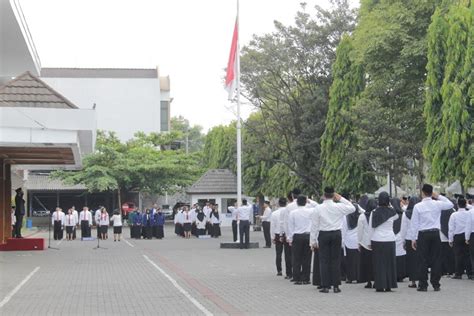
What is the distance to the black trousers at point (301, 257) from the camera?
15.8 metres

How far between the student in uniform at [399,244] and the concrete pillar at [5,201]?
18559mm

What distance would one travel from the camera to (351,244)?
15820 mm

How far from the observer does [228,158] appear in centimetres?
7112

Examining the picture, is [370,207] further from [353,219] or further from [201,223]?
[201,223]

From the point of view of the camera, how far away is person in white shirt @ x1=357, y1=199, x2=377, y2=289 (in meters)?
15.0

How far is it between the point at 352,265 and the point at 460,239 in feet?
9.58

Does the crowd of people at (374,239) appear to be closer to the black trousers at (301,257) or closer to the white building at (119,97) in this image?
the black trousers at (301,257)

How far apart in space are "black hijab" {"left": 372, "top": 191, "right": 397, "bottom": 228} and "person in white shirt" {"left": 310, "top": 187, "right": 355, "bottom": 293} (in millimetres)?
522

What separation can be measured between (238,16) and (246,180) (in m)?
31.5

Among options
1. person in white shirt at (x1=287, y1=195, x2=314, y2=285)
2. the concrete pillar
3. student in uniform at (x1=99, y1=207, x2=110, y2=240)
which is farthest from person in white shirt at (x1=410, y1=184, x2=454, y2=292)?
student in uniform at (x1=99, y1=207, x2=110, y2=240)

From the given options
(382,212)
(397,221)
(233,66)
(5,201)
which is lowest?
(397,221)

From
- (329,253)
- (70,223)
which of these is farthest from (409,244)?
(70,223)

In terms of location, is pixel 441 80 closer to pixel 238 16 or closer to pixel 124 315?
pixel 238 16

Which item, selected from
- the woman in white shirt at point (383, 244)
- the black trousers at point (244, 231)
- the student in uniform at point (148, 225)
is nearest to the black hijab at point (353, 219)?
the woman in white shirt at point (383, 244)
